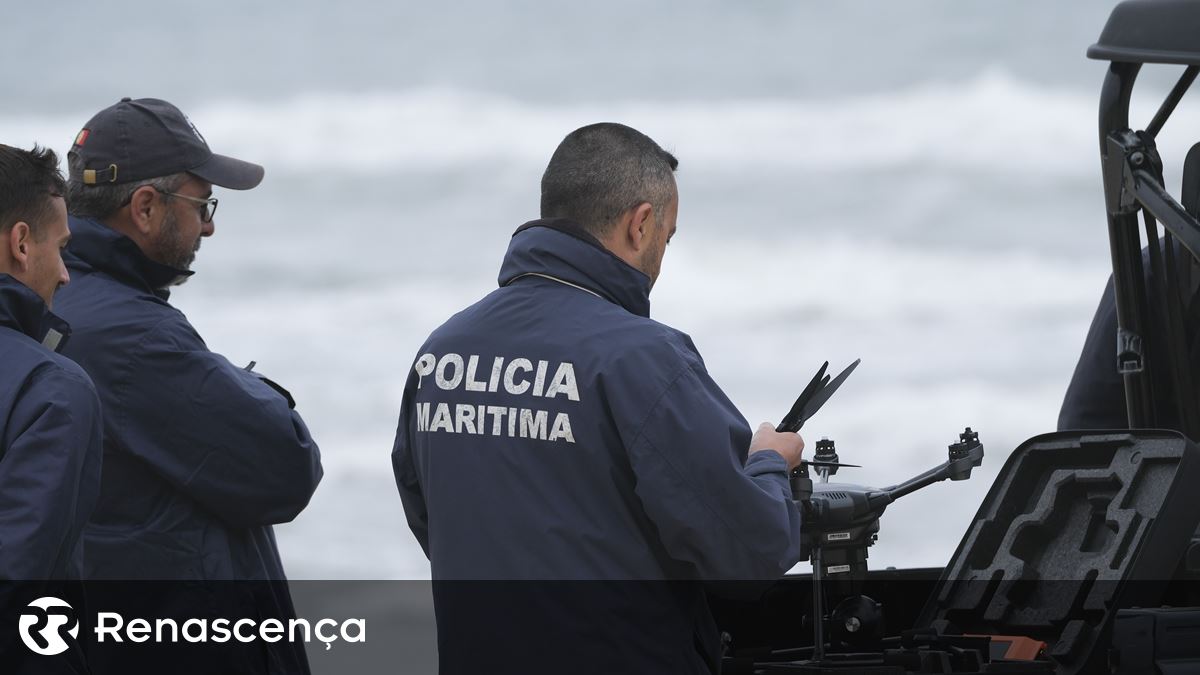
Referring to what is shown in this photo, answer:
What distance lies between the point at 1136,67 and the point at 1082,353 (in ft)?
2.35

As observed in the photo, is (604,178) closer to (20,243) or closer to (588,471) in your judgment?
(588,471)

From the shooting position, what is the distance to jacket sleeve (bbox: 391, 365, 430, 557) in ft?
9.74

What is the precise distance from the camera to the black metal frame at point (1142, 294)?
11.0 ft

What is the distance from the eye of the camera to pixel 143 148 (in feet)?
10.7

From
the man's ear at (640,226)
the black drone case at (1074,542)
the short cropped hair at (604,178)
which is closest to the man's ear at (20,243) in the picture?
the short cropped hair at (604,178)

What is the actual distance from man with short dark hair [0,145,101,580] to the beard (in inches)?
24.5

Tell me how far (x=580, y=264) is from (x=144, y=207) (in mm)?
1071

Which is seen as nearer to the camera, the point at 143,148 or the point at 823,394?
the point at 823,394

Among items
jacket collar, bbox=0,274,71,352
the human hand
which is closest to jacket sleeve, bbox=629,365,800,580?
the human hand

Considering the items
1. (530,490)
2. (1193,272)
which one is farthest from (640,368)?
(1193,272)

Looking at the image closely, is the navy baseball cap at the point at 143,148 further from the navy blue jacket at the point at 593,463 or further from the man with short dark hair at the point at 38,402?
the navy blue jacket at the point at 593,463

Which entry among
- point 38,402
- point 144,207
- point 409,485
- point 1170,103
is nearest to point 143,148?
point 144,207

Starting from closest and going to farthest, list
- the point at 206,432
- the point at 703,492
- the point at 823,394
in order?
the point at 703,492 < the point at 823,394 < the point at 206,432

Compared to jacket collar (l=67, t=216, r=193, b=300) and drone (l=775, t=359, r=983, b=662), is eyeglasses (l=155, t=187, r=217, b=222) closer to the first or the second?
jacket collar (l=67, t=216, r=193, b=300)
